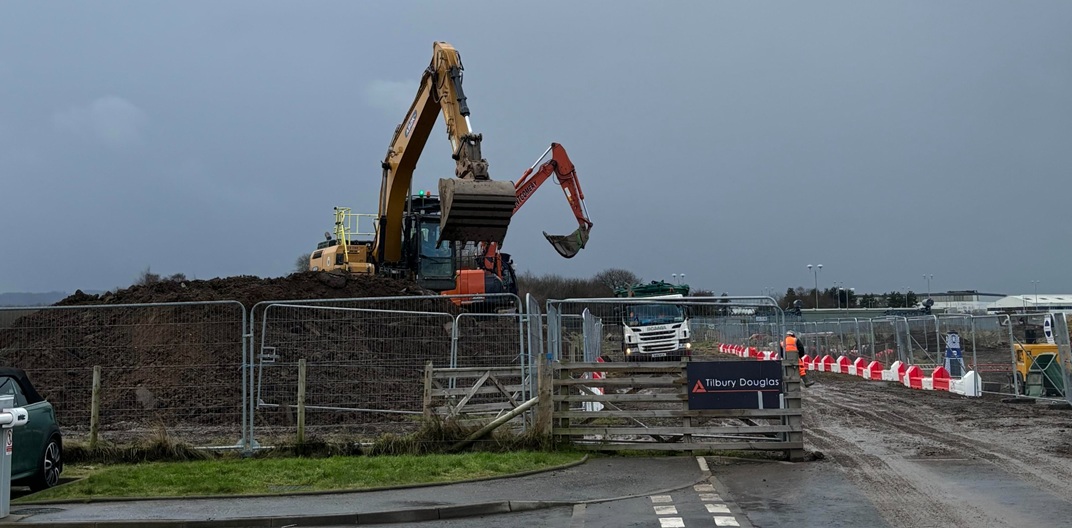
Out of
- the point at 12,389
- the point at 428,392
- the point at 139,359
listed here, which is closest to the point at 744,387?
the point at 428,392

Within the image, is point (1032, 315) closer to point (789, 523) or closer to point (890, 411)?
point (890, 411)

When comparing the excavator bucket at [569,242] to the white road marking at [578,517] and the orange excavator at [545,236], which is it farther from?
the white road marking at [578,517]

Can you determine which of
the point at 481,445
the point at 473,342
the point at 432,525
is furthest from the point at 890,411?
the point at 432,525

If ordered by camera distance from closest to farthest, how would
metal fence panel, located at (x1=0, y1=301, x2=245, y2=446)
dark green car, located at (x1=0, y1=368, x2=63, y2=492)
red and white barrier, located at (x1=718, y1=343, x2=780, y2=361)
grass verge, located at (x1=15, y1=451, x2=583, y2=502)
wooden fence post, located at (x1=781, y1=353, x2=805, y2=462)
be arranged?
grass verge, located at (x1=15, y1=451, x2=583, y2=502)
dark green car, located at (x1=0, y1=368, x2=63, y2=492)
wooden fence post, located at (x1=781, y1=353, x2=805, y2=462)
red and white barrier, located at (x1=718, y1=343, x2=780, y2=361)
metal fence panel, located at (x1=0, y1=301, x2=245, y2=446)

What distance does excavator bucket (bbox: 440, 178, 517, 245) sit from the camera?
56.9ft

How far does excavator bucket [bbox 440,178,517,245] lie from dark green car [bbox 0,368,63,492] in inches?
284

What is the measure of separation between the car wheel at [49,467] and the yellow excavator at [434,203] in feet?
23.8

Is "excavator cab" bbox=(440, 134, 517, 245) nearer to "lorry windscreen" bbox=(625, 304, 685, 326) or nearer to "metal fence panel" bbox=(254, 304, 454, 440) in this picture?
"metal fence panel" bbox=(254, 304, 454, 440)

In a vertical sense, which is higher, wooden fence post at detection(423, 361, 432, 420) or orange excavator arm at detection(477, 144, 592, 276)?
orange excavator arm at detection(477, 144, 592, 276)

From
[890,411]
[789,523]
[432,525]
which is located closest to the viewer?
[789,523]

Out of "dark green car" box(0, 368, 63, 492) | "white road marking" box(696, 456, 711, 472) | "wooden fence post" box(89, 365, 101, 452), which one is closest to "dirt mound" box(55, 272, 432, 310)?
"wooden fence post" box(89, 365, 101, 452)

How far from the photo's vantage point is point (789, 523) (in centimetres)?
896

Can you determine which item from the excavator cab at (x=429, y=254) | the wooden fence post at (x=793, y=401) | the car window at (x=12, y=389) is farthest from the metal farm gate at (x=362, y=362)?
the excavator cab at (x=429, y=254)

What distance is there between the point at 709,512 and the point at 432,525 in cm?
260
